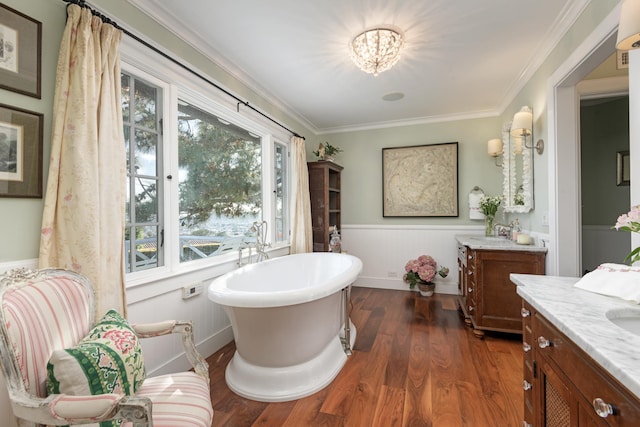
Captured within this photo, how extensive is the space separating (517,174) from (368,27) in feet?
7.58

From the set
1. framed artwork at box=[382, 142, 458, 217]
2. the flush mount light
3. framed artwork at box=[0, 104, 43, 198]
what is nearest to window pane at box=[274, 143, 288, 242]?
the flush mount light

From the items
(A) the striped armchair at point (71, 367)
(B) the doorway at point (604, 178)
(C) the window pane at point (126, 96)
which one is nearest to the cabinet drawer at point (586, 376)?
(A) the striped armchair at point (71, 367)

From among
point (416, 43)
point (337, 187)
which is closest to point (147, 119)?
point (416, 43)

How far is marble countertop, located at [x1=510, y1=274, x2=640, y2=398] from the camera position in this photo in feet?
2.06

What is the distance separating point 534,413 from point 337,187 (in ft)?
12.1

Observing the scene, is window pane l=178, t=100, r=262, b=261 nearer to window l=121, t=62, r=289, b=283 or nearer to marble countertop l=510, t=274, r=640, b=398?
window l=121, t=62, r=289, b=283

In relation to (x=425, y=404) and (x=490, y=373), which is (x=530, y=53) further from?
(x=425, y=404)

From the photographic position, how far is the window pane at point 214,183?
2.32 metres

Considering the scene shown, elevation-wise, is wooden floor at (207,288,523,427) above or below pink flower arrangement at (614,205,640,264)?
below

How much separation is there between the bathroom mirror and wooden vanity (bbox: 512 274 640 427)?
1.70m

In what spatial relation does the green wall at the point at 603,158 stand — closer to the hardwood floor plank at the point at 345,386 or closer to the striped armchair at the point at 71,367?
the hardwood floor plank at the point at 345,386

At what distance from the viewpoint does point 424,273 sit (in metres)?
3.84

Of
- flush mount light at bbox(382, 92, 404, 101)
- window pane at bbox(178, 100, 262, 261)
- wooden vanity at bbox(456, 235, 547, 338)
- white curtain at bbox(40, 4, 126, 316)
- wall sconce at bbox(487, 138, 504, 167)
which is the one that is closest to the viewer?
white curtain at bbox(40, 4, 126, 316)

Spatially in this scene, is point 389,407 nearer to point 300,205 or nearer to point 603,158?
point 300,205
